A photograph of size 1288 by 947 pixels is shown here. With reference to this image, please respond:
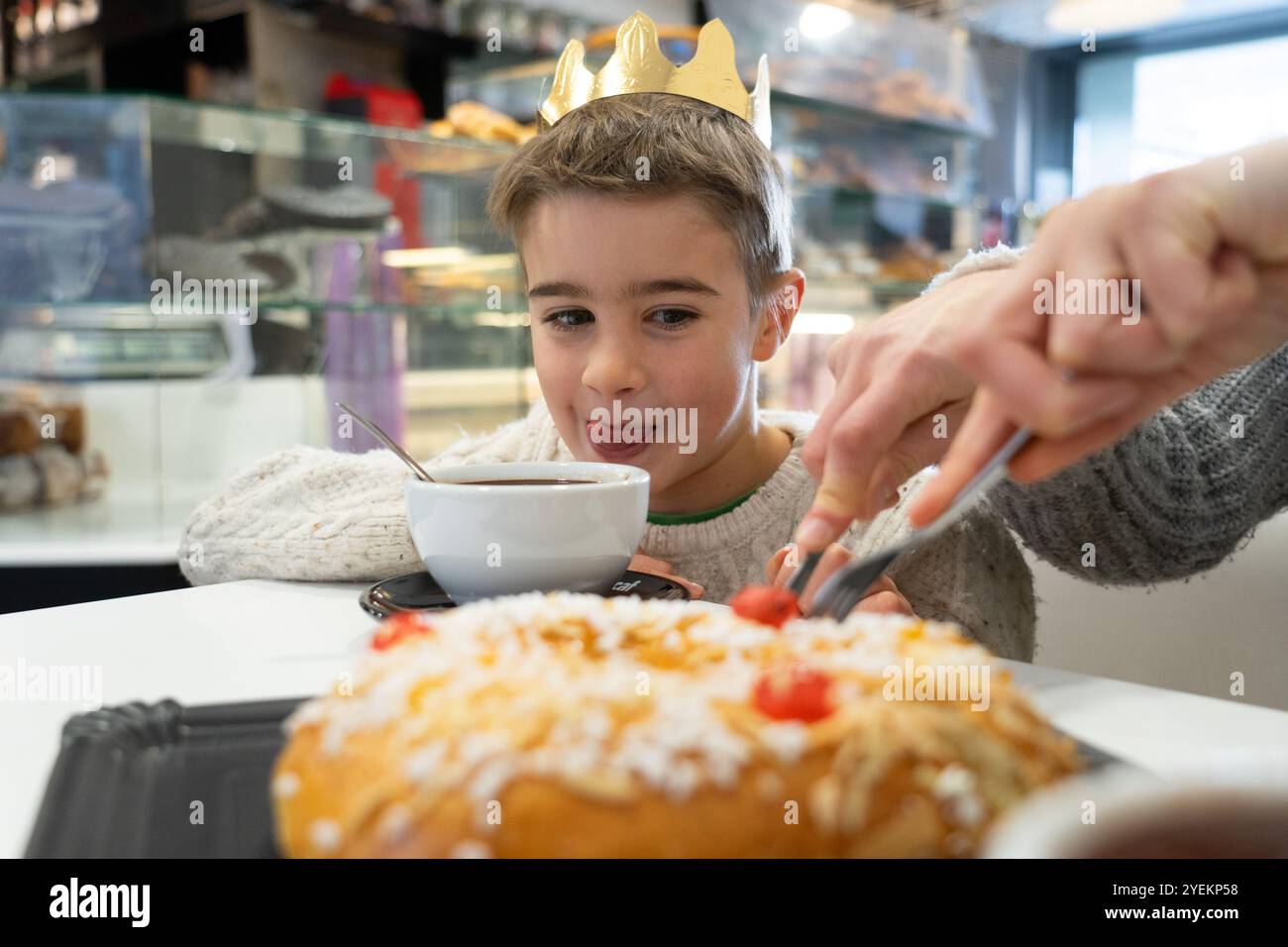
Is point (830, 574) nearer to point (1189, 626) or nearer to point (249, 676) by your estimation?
point (249, 676)

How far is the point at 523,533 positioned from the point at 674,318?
55cm

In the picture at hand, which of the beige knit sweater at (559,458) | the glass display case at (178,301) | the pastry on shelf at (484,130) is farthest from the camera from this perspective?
the pastry on shelf at (484,130)

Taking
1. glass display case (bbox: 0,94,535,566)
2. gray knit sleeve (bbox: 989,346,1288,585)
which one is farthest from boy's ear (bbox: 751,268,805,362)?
glass display case (bbox: 0,94,535,566)

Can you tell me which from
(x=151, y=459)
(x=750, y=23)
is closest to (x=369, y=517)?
(x=151, y=459)

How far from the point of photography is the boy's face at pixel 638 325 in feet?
4.00

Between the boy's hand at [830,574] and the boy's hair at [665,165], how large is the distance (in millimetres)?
522

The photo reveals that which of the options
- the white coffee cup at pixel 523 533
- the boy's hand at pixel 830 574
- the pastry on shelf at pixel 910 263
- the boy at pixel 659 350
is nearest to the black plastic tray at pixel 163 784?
the white coffee cup at pixel 523 533

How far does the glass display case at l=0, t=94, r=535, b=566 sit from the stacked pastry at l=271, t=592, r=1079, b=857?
4.90 feet

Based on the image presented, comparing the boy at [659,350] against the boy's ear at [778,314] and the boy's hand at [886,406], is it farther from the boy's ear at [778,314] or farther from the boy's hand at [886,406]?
the boy's hand at [886,406]

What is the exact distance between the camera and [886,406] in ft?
2.30

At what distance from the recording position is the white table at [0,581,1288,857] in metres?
0.53

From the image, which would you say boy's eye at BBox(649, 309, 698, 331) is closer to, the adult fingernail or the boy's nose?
the boy's nose

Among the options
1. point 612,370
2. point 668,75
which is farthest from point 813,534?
point 668,75

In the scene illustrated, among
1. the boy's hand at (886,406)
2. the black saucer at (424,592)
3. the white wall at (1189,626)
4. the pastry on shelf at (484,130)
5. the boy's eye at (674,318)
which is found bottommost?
the white wall at (1189,626)
